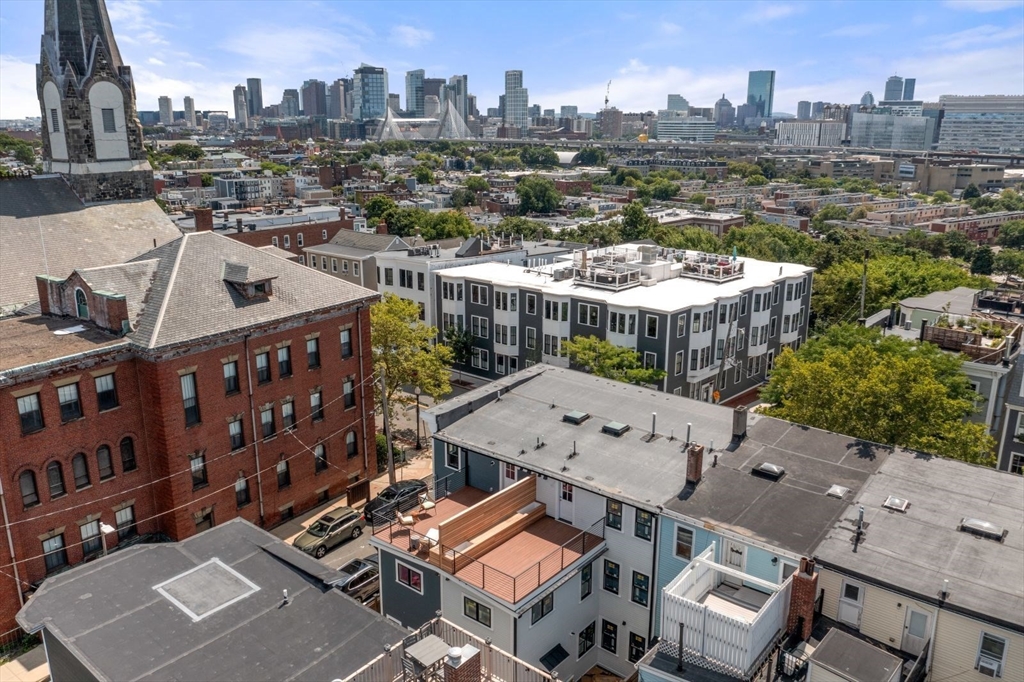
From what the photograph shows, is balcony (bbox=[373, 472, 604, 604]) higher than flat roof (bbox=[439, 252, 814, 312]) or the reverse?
the reverse

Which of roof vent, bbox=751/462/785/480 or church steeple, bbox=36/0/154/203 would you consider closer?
roof vent, bbox=751/462/785/480

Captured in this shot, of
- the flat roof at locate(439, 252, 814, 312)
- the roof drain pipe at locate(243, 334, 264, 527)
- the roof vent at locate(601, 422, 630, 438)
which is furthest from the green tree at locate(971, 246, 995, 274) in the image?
the roof drain pipe at locate(243, 334, 264, 527)

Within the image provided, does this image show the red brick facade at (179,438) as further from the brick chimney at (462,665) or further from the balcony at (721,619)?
the balcony at (721,619)

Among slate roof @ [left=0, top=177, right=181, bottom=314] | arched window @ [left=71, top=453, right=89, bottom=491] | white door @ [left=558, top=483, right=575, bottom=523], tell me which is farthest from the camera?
slate roof @ [left=0, top=177, right=181, bottom=314]

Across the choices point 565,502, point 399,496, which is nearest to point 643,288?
point 399,496

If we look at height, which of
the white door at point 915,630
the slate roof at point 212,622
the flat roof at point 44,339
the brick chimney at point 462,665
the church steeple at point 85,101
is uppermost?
the church steeple at point 85,101

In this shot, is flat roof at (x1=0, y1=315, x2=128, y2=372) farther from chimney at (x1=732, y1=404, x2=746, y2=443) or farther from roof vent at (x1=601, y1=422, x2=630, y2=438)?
chimney at (x1=732, y1=404, x2=746, y2=443)

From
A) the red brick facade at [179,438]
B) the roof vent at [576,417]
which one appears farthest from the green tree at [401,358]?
the roof vent at [576,417]
